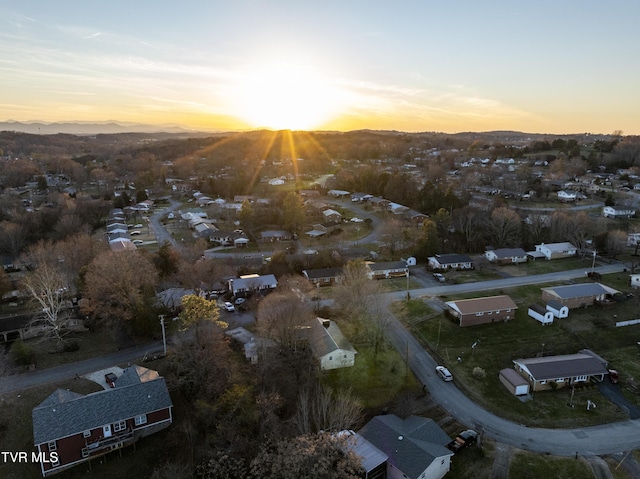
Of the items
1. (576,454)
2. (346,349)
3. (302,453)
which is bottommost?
(576,454)

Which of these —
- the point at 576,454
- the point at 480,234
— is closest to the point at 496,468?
the point at 576,454

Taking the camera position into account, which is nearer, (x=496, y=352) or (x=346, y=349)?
(x=346, y=349)

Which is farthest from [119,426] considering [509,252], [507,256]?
[509,252]

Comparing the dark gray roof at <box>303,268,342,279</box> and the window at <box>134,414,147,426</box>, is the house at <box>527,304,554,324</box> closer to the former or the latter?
the dark gray roof at <box>303,268,342,279</box>

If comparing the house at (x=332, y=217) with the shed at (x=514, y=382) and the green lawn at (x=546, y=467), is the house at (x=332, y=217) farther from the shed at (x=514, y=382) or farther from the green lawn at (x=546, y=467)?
the green lawn at (x=546, y=467)

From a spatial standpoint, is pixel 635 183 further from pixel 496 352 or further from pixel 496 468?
pixel 496 468

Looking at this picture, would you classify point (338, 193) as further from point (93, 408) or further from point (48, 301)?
point (93, 408)

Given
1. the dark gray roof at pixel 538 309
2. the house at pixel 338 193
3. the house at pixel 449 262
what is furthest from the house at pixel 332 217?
the dark gray roof at pixel 538 309
